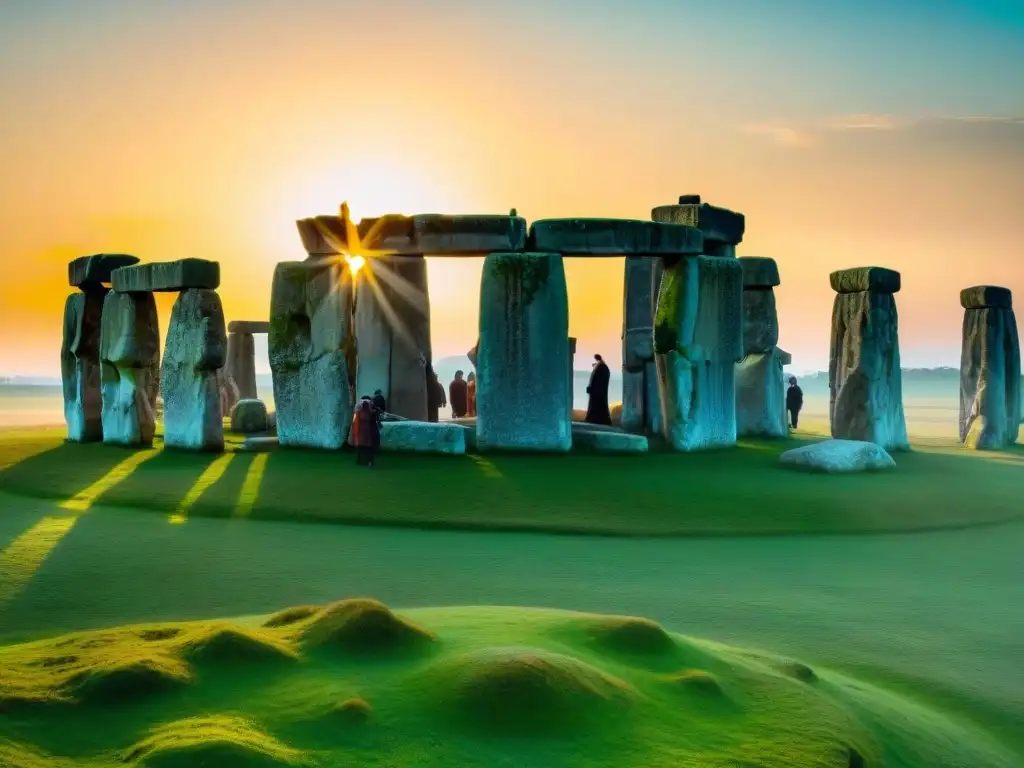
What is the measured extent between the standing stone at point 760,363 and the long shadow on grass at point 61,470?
11363 mm

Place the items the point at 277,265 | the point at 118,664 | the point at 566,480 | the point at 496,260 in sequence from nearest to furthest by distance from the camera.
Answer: the point at 118,664, the point at 566,480, the point at 496,260, the point at 277,265

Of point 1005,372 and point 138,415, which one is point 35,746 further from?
point 1005,372

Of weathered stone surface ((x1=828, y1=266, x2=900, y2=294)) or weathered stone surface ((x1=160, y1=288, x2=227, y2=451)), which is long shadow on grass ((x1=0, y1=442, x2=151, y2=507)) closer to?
weathered stone surface ((x1=160, y1=288, x2=227, y2=451))

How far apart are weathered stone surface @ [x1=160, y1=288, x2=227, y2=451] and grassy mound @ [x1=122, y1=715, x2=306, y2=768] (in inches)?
502

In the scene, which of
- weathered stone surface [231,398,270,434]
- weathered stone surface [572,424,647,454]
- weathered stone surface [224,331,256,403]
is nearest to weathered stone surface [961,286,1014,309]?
weathered stone surface [572,424,647,454]

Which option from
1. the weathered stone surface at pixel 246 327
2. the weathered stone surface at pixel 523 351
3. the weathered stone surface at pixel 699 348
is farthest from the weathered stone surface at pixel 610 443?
the weathered stone surface at pixel 246 327

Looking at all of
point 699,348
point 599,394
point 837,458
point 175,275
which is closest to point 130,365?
point 175,275

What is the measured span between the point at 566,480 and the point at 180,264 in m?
6.99

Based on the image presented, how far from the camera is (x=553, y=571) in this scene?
9.23m

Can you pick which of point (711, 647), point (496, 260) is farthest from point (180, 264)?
point (711, 647)

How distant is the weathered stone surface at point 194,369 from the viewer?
53.1 feet

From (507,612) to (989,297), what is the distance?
19094 mm

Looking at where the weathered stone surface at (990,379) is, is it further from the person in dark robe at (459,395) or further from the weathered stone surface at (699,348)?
the person in dark robe at (459,395)

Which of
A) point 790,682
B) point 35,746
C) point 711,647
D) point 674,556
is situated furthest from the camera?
point 674,556
